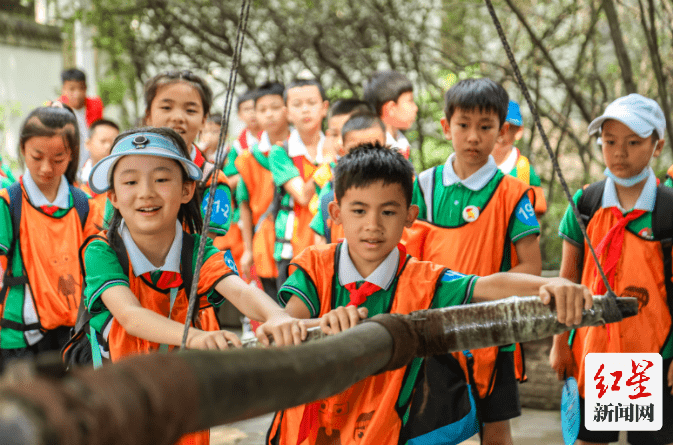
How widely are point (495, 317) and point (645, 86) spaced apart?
613 cm

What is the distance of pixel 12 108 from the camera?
36.2ft

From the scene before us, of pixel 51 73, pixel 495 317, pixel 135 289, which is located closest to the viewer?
pixel 495 317

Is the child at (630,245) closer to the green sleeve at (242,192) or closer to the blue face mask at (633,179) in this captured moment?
the blue face mask at (633,179)

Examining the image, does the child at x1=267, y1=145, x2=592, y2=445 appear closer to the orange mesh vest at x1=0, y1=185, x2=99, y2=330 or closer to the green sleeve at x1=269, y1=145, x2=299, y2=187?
the orange mesh vest at x1=0, y1=185, x2=99, y2=330

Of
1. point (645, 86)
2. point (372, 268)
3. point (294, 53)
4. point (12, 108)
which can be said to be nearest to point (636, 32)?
point (645, 86)

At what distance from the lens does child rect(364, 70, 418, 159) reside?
16.7 feet

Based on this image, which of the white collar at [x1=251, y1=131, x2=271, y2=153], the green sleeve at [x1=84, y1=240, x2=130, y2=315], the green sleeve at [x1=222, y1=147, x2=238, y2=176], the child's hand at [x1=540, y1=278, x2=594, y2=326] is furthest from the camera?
the green sleeve at [x1=222, y1=147, x2=238, y2=176]

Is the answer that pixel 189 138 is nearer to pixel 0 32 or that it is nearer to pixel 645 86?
pixel 645 86

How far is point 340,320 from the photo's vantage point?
5.96 feet

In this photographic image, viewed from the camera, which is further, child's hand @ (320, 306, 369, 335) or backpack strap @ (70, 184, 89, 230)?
backpack strap @ (70, 184, 89, 230)

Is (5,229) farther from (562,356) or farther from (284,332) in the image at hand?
(562,356)

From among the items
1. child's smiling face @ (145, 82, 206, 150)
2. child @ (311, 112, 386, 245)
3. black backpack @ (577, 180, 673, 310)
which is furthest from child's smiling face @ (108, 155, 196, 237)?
black backpack @ (577, 180, 673, 310)

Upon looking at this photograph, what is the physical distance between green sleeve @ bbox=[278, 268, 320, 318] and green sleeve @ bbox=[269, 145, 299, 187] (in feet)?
7.81

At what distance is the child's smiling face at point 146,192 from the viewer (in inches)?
90.7
